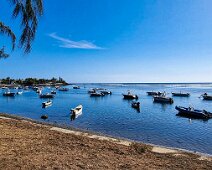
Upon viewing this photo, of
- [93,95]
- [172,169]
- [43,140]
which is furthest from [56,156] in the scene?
[93,95]

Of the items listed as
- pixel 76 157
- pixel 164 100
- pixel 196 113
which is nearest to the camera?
pixel 76 157

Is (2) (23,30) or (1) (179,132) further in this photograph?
(1) (179,132)

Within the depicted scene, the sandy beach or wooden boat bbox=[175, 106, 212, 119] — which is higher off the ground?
the sandy beach

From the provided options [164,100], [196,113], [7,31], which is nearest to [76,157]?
[7,31]

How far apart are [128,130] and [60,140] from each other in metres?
17.9

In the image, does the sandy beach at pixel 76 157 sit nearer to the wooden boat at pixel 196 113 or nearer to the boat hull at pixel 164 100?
the wooden boat at pixel 196 113

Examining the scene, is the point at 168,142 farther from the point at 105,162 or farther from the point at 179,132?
the point at 105,162

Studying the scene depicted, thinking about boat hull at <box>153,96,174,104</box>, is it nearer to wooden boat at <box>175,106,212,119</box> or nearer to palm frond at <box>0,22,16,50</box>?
wooden boat at <box>175,106,212,119</box>

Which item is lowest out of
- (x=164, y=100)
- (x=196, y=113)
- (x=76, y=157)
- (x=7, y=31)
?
(x=196, y=113)

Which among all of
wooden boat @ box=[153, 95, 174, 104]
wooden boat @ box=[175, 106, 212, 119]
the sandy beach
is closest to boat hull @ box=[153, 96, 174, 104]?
wooden boat @ box=[153, 95, 174, 104]

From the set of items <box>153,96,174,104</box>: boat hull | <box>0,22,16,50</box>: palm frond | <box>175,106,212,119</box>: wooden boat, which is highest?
<box>0,22,16,50</box>: palm frond

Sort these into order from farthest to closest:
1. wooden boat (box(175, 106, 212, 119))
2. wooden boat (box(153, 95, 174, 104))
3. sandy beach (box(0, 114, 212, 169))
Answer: wooden boat (box(153, 95, 174, 104)), wooden boat (box(175, 106, 212, 119)), sandy beach (box(0, 114, 212, 169))

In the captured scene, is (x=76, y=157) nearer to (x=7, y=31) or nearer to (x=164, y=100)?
(x=7, y=31)

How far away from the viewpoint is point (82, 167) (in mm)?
10188
